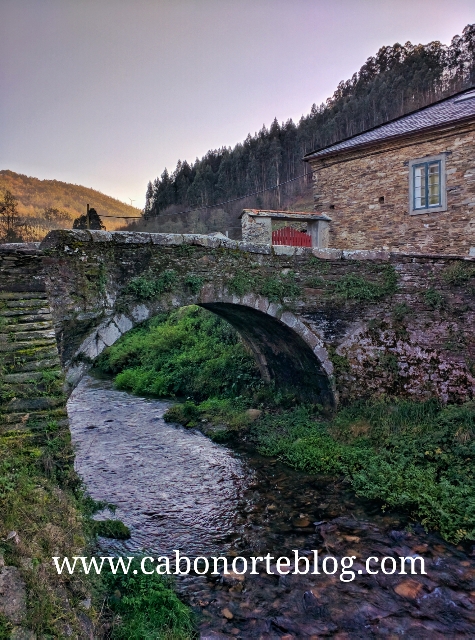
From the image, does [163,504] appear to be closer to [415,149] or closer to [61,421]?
[61,421]

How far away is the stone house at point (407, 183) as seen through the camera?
37.2 feet

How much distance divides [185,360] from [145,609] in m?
10.3

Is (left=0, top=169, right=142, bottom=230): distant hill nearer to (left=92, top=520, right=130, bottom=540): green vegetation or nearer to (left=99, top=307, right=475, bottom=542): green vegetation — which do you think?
(left=99, top=307, right=475, bottom=542): green vegetation

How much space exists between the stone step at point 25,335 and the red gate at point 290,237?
9747mm

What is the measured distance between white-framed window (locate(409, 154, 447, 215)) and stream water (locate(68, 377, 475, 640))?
8.28 meters

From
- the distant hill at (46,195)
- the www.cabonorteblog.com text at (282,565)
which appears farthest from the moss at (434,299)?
the distant hill at (46,195)

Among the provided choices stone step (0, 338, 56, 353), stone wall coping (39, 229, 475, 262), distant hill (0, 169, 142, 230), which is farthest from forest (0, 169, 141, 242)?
stone step (0, 338, 56, 353)

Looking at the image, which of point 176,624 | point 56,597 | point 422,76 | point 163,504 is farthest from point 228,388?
point 422,76

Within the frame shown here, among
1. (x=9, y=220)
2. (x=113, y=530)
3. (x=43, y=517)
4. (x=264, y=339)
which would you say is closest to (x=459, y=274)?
(x=264, y=339)

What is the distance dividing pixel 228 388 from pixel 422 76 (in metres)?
41.4

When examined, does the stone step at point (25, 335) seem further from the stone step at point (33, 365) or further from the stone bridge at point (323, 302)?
the stone bridge at point (323, 302)

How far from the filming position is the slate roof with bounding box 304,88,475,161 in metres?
11.4

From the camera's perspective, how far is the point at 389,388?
8.90 metres

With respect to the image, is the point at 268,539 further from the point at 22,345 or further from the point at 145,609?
the point at 22,345
